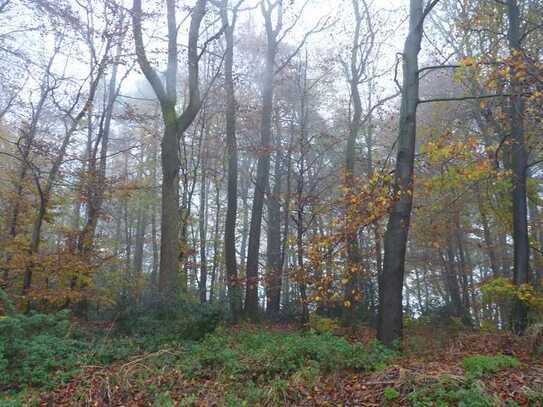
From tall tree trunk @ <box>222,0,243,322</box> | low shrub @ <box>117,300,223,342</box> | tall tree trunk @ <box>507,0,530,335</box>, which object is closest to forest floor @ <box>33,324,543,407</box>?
low shrub @ <box>117,300,223,342</box>

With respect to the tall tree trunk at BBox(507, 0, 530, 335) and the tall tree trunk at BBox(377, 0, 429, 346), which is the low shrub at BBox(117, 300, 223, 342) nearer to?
the tall tree trunk at BBox(377, 0, 429, 346)

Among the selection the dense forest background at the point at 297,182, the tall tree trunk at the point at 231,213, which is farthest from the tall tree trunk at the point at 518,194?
the tall tree trunk at the point at 231,213

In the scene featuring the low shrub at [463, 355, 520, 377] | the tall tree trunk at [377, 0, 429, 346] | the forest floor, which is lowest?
the forest floor

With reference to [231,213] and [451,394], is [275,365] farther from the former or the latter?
[231,213]

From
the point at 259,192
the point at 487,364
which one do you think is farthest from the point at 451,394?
the point at 259,192

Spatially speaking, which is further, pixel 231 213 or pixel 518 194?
pixel 231 213

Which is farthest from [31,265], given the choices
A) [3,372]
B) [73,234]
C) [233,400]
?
[233,400]

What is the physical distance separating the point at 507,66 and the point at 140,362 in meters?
7.58

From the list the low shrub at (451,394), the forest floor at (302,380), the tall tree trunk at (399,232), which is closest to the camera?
the low shrub at (451,394)

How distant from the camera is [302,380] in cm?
579

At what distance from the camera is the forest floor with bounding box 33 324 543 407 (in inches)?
189

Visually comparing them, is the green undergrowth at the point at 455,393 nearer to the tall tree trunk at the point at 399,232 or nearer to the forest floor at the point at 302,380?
the forest floor at the point at 302,380

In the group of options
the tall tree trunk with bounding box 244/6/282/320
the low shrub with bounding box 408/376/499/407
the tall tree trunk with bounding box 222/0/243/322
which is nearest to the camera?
the low shrub with bounding box 408/376/499/407

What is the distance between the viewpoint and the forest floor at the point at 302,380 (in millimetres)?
4805
